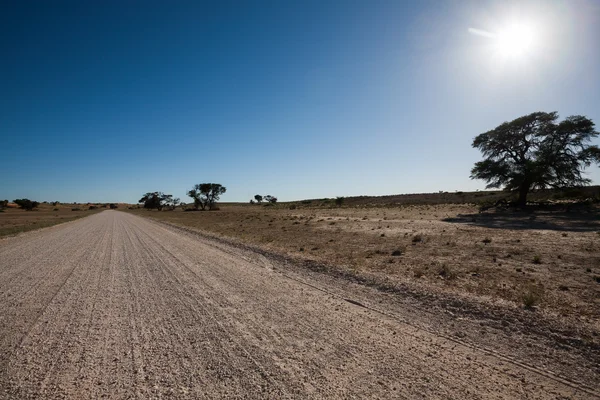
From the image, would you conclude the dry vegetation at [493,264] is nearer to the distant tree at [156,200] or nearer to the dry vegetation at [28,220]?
the dry vegetation at [28,220]

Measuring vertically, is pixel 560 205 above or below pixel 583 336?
above

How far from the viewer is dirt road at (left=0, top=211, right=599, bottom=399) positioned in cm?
328

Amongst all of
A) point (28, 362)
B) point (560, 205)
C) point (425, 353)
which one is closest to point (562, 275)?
point (425, 353)

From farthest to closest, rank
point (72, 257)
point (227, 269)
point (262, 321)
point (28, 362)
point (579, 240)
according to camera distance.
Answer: point (579, 240)
point (72, 257)
point (227, 269)
point (262, 321)
point (28, 362)

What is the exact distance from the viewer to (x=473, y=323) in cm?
531

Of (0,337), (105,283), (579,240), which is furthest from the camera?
(579,240)

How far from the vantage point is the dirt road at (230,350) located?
328 centimetres

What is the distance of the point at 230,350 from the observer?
13.6ft

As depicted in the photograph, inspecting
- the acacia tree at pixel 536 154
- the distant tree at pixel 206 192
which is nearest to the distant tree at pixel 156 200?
the distant tree at pixel 206 192

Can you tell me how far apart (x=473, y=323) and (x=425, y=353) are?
1.96m

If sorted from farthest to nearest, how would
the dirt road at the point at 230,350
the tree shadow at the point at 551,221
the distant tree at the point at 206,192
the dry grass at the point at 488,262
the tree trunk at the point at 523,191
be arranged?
the distant tree at the point at 206,192, the tree trunk at the point at 523,191, the tree shadow at the point at 551,221, the dry grass at the point at 488,262, the dirt road at the point at 230,350

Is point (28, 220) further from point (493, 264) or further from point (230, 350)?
point (493, 264)

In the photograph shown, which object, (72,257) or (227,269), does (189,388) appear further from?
(72,257)

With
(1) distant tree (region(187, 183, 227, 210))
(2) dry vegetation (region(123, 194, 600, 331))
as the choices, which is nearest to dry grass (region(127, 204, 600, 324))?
(2) dry vegetation (region(123, 194, 600, 331))
